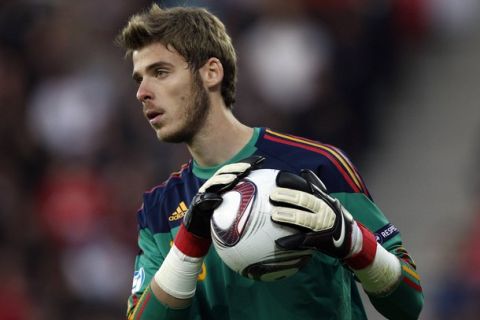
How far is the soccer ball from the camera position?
12.1ft

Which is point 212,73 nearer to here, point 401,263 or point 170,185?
point 170,185

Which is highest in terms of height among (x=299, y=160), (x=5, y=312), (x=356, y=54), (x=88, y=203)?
(x=356, y=54)

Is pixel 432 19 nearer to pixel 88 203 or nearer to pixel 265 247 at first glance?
pixel 88 203

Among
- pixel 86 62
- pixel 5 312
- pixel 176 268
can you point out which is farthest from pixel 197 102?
pixel 86 62

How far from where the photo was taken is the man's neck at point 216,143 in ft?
14.4

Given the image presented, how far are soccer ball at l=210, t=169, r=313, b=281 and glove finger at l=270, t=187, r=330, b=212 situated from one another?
5 cm

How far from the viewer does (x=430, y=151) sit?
416 inches

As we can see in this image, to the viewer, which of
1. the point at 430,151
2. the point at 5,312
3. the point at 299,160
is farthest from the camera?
the point at 430,151

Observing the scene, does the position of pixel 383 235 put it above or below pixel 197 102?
below

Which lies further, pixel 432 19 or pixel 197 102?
pixel 432 19

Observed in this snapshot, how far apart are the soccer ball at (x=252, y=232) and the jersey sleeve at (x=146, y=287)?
403mm

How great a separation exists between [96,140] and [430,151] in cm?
319

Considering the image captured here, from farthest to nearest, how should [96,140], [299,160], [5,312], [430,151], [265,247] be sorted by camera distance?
[430,151]
[96,140]
[5,312]
[299,160]
[265,247]

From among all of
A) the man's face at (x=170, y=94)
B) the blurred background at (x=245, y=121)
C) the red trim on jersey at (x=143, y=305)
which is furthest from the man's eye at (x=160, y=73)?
the blurred background at (x=245, y=121)
